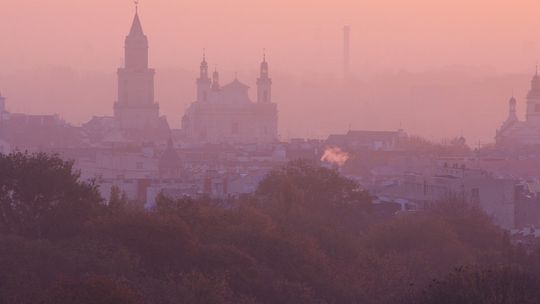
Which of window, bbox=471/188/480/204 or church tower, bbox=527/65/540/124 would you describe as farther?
church tower, bbox=527/65/540/124

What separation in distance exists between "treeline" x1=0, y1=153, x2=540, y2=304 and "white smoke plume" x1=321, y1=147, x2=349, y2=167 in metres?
63.2

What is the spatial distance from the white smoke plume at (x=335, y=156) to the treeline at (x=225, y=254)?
2488 inches

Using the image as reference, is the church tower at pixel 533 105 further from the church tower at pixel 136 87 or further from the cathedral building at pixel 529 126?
the church tower at pixel 136 87

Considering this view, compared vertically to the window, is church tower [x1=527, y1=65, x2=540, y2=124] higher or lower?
higher

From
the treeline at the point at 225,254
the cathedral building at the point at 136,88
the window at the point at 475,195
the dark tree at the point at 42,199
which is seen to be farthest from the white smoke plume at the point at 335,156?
the dark tree at the point at 42,199

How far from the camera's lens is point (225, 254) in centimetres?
3853

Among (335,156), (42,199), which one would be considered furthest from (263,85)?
(42,199)

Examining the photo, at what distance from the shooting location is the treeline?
1265 inches

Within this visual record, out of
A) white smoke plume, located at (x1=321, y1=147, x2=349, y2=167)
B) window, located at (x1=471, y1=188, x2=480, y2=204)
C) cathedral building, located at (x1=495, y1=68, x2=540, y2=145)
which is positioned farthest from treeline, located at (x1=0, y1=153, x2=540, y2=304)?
cathedral building, located at (x1=495, y1=68, x2=540, y2=145)

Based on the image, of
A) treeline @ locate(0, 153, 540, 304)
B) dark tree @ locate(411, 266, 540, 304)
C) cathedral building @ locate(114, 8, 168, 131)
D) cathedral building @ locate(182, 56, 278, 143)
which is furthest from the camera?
cathedral building @ locate(182, 56, 278, 143)

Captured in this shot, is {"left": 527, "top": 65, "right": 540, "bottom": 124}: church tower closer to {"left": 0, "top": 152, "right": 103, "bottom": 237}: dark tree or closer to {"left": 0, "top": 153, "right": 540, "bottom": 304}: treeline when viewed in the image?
{"left": 0, "top": 153, "right": 540, "bottom": 304}: treeline

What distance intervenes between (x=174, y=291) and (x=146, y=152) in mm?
87380

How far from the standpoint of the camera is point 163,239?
3831 cm

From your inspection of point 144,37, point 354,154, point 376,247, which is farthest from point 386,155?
point 376,247
